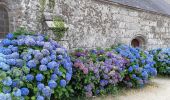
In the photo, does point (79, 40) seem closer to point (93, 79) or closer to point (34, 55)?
point (93, 79)

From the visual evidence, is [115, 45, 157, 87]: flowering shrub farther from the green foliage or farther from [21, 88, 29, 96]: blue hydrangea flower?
[21, 88, 29, 96]: blue hydrangea flower

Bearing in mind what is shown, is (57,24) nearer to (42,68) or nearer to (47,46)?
(47,46)

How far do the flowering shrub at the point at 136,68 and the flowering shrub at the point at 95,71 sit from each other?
13.9 inches

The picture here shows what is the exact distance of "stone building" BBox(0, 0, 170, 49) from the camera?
243 inches

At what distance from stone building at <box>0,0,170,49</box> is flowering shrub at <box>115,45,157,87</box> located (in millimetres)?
1229

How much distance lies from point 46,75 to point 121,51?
3.29 m

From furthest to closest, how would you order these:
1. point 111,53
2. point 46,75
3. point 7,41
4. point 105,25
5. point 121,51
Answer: point 105,25
point 121,51
point 111,53
point 7,41
point 46,75

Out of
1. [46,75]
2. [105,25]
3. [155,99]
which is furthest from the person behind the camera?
[105,25]

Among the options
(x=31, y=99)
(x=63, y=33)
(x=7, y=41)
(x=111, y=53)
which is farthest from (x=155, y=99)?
(x=7, y=41)

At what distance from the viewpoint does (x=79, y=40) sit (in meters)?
7.45

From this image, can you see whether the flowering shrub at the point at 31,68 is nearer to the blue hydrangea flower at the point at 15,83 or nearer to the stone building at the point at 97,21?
the blue hydrangea flower at the point at 15,83

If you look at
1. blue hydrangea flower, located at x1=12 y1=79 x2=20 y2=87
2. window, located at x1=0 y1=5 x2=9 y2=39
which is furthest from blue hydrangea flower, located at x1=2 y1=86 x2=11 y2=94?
window, located at x1=0 y1=5 x2=9 y2=39

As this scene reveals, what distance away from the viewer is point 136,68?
265 inches

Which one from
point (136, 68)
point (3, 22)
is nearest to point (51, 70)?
point (3, 22)
